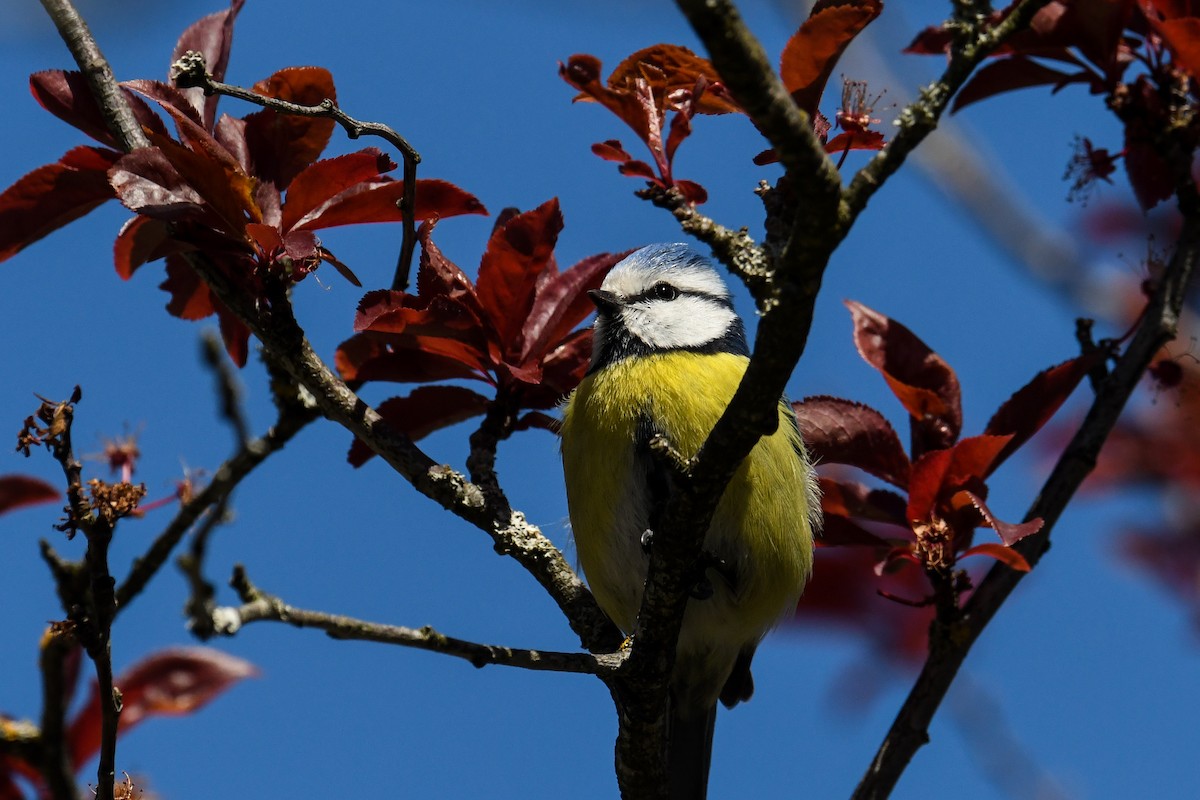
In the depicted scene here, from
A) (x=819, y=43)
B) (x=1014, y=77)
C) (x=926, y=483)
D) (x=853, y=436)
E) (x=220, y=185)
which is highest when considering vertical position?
(x=1014, y=77)

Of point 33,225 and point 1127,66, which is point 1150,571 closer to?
point 1127,66

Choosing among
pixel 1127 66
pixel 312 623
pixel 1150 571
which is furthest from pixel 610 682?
pixel 1150 571

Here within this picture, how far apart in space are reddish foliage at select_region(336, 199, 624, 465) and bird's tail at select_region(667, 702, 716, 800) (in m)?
1.40

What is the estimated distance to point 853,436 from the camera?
3.13 meters

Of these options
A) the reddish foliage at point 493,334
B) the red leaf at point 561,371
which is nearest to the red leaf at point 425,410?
the reddish foliage at point 493,334

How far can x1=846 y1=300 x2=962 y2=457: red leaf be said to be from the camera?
124 inches

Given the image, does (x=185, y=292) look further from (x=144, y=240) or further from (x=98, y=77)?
(x=98, y=77)

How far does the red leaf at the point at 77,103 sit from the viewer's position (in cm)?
280

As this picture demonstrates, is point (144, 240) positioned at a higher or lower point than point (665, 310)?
lower

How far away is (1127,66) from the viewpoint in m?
3.19

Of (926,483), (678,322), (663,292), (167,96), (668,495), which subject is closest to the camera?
(167,96)

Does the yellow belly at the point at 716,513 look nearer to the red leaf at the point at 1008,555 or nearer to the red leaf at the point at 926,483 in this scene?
the red leaf at the point at 926,483

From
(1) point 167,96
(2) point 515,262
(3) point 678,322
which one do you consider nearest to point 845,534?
(2) point 515,262

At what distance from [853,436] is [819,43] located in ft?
3.54
